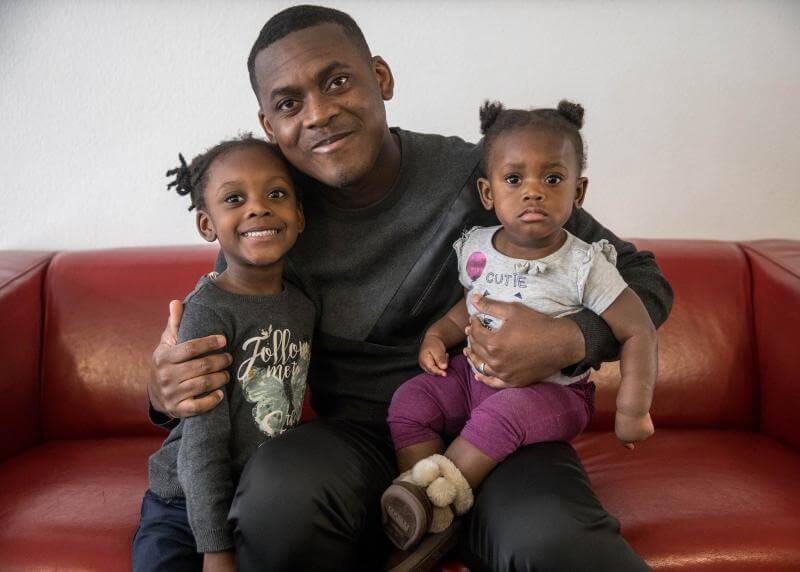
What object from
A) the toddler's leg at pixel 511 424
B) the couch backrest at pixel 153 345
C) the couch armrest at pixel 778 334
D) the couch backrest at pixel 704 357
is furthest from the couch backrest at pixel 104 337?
the couch armrest at pixel 778 334

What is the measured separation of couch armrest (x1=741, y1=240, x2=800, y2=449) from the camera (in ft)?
5.11

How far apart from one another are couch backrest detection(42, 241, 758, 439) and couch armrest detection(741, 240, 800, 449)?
33 mm

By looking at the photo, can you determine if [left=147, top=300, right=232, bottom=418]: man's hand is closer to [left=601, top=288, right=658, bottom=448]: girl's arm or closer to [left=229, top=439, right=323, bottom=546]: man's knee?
[left=229, top=439, right=323, bottom=546]: man's knee

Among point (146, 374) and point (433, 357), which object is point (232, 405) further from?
point (146, 374)

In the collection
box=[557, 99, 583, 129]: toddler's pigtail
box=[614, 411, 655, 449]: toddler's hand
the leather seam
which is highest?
box=[557, 99, 583, 129]: toddler's pigtail

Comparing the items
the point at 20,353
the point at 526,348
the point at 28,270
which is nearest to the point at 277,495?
the point at 526,348

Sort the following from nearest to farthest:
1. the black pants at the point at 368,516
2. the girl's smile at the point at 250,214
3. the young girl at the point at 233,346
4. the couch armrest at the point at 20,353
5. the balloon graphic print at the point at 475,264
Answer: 1. the black pants at the point at 368,516
2. the young girl at the point at 233,346
3. the girl's smile at the point at 250,214
4. the balloon graphic print at the point at 475,264
5. the couch armrest at the point at 20,353

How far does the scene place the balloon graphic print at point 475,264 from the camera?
1.30 meters

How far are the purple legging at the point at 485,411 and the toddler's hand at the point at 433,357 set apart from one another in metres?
0.03

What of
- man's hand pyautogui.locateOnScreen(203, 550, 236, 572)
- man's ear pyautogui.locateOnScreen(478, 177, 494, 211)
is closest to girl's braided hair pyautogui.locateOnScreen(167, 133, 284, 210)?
man's ear pyautogui.locateOnScreen(478, 177, 494, 211)

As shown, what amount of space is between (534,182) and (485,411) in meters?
0.44

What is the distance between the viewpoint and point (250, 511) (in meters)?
1.01

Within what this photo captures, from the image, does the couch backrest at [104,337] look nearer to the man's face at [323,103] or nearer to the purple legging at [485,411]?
the man's face at [323,103]

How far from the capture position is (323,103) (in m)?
1.25
